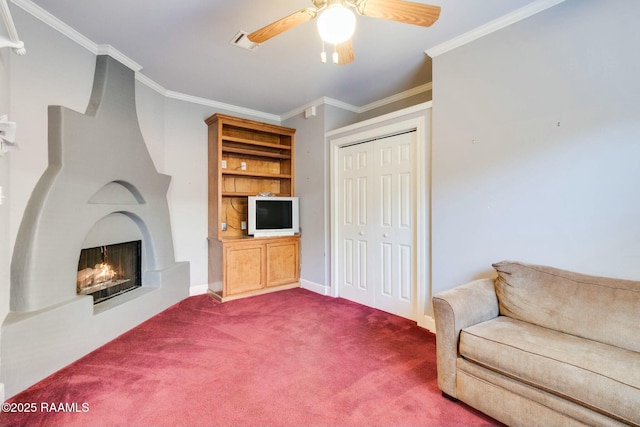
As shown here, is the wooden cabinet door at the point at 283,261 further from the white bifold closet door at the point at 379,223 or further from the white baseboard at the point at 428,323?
the white baseboard at the point at 428,323

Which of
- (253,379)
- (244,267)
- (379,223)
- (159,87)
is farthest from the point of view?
(244,267)

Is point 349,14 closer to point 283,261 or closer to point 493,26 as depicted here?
point 493,26

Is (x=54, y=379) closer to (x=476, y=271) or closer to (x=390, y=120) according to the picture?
(x=476, y=271)

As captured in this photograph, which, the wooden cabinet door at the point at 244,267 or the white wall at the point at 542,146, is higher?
the white wall at the point at 542,146

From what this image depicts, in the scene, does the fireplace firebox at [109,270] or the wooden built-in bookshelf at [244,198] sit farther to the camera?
the wooden built-in bookshelf at [244,198]

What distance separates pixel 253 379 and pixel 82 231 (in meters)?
1.84

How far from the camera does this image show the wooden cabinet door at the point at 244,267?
3641 mm

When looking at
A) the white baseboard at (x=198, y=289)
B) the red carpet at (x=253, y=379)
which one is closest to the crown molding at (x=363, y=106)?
the red carpet at (x=253, y=379)

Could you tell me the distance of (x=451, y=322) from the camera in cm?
176

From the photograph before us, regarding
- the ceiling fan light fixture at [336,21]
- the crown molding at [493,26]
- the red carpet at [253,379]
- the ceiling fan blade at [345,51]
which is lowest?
the red carpet at [253,379]

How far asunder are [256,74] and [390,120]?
1.53m

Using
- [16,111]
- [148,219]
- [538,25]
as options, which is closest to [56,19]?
[16,111]

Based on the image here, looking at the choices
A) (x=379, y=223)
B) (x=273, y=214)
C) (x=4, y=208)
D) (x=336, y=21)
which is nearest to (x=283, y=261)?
(x=273, y=214)

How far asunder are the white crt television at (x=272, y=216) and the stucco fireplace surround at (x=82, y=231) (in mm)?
1102
